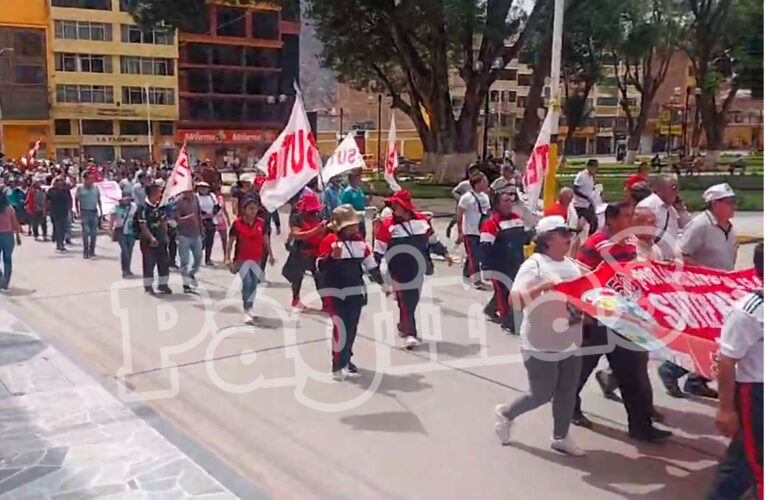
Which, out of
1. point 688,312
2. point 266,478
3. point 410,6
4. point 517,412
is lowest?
point 266,478

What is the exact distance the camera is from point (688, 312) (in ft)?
16.4

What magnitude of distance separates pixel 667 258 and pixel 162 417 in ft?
13.5

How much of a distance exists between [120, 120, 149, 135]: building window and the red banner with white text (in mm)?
59834

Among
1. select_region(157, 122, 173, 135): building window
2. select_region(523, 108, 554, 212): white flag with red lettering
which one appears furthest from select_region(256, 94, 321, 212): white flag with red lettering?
select_region(157, 122, 173, 135): building window

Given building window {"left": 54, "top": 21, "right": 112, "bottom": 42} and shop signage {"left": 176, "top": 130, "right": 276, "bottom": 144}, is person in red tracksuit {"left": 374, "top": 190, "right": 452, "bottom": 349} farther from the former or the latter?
shop signage {"left": 176, "top": 130, "right": 276, "bottom": 144}

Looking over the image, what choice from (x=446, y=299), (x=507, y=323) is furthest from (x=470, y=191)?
(x=507, y=323)

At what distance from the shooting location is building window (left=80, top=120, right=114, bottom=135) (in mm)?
59156

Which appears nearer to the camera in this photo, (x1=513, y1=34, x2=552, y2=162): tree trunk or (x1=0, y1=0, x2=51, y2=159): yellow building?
(x1=513, y1=34, x2=552, y2=162): tree trunk

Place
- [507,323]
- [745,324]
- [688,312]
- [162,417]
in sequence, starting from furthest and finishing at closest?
[507,323], [162,417], [688,312], [745,324]

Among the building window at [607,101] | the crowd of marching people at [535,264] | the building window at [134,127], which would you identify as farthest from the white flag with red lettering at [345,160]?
the building window at [607,101]

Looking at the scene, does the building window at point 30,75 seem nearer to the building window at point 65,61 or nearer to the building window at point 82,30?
the building window at point 65,61

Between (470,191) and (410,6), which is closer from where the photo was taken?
(470,191)

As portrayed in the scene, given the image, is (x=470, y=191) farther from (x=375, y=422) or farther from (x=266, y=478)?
(x=266, y=478)

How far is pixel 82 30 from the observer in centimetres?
5819
